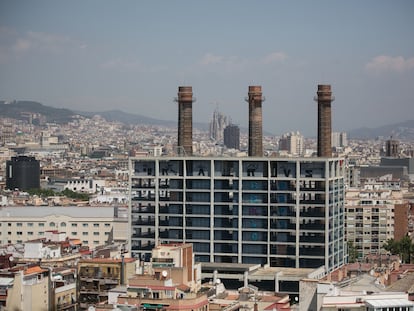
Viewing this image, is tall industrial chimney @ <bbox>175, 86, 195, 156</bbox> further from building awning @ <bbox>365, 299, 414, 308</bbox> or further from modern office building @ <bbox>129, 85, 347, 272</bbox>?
building awning @ <bbox>365, 299, 414, 308</bbox>

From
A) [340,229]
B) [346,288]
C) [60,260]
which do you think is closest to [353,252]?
[340,229]

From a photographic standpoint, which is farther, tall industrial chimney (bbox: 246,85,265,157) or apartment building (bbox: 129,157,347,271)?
tall industrial chimney (bbox: 246,85,265,157)

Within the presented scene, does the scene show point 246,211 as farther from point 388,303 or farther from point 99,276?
point 388,303

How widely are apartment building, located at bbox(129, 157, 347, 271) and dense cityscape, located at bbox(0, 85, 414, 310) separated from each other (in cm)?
4

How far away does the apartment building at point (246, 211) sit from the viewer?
51.4 metres

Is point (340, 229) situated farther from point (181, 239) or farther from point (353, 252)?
point (353, 252)

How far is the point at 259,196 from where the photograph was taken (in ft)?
171

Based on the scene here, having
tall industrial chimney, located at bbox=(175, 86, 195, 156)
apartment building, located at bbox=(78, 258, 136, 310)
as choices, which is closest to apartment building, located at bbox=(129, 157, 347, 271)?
tall industrial chimney, located at bbox=(175, 86, 195, 156)

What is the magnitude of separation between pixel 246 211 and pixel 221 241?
1.60 metres

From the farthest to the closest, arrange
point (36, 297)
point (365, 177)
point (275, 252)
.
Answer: point (365, 177), point (275, 252), point (36, 297)

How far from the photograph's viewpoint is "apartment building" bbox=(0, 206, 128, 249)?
65.4 meters

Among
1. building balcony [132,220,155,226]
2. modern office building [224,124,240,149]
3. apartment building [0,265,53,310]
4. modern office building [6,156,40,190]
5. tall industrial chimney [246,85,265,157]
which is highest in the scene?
modern office building [224,124,240,149]

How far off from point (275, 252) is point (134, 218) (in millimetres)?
6264

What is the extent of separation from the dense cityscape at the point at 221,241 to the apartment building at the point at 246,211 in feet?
0.14
